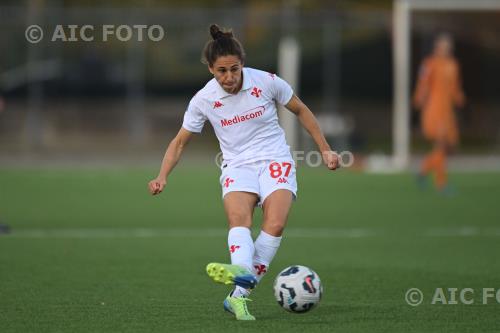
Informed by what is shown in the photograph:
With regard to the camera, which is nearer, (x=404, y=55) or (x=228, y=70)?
(x=228, y=70)

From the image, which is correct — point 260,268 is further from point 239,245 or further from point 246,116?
point 246,116

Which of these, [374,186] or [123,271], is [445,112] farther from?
[123,271]

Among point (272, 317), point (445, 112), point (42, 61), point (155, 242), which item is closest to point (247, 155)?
point (272, 317)

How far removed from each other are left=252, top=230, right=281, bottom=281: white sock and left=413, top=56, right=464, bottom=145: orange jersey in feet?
43.2

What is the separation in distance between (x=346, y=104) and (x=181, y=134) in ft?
85.6

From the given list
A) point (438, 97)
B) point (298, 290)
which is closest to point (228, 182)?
point (298, 290)

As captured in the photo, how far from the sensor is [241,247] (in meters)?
7.71

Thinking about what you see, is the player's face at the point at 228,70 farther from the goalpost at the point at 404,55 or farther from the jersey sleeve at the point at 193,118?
the goalpost at the point at 404,55

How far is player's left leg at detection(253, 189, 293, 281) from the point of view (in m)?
7.95

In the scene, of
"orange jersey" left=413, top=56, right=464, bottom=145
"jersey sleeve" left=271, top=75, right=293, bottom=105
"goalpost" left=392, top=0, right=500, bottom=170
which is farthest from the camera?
"goalpost" left=392, top=0, right=500, bottom=170
